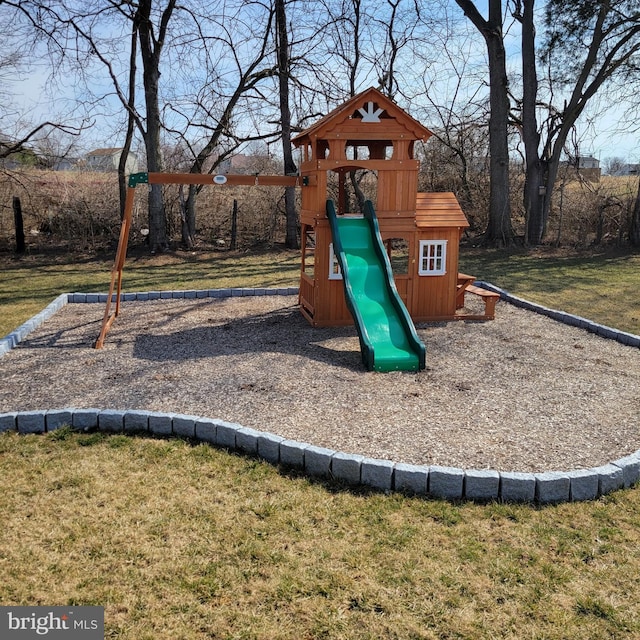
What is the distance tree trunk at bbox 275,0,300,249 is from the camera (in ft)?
49.1

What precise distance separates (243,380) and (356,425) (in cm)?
147

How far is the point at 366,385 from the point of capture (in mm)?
5395

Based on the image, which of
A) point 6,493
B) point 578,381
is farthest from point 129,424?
point 578,381

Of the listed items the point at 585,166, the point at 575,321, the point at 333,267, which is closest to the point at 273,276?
the point at 333,267

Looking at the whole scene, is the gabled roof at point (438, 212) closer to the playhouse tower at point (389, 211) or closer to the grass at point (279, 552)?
the playhouse tower at point (389, 211)

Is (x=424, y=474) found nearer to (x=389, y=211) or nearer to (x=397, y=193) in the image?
(x=389, y=211)

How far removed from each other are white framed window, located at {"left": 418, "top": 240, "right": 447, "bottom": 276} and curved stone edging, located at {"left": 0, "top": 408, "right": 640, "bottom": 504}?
14.8ft

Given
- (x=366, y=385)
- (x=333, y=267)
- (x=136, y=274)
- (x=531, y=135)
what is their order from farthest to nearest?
(x=531, y=135)
(x=136, y=274)
(x=333, y=267)
(x=366, y=385)

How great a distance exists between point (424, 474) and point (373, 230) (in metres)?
4.42

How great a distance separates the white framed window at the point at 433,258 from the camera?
7973 millimetres

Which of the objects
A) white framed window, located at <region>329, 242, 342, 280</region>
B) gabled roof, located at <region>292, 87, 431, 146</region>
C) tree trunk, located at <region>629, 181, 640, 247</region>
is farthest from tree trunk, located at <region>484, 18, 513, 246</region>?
white framed window, located at <region>329, 242, 342, 280</region>

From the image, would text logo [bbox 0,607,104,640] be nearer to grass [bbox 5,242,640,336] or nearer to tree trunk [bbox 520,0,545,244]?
grass [bbox 5,242,640,336]

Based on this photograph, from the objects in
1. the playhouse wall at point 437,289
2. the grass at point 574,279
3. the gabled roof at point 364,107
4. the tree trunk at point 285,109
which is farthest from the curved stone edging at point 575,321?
the tree trunk at point 285,109

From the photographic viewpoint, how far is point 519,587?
8.87ft
